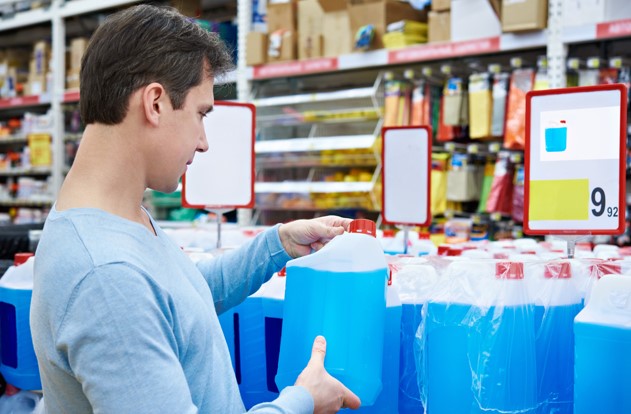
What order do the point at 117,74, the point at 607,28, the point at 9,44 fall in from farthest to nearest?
the point at 9,44, the point at 607,28, the point at 117,74

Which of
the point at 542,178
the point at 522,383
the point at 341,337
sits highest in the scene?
the point at 542,178

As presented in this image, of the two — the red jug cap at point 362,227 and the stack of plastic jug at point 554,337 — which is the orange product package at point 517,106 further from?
the red jug cap at point 362,227

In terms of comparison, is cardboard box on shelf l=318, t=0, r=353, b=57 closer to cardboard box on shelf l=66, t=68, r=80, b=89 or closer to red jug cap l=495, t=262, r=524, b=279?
cardboard box on shelf l=66, t=68, r=80, b=89

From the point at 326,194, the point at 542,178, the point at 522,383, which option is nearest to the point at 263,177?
the point at 326,194

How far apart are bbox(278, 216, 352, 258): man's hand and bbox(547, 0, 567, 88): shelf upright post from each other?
3.05 meters

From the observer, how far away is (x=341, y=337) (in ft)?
4.15

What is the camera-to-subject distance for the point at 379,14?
4.93 metres

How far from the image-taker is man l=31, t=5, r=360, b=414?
3.08 ft

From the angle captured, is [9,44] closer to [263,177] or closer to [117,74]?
[263,177]

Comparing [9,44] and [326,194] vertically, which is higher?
[9,44]

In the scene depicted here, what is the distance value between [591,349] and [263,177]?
4538 millimetres

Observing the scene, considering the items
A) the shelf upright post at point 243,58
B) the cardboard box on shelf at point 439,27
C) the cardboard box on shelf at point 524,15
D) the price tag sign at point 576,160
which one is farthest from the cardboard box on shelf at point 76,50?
the price tag sign at point 576,160

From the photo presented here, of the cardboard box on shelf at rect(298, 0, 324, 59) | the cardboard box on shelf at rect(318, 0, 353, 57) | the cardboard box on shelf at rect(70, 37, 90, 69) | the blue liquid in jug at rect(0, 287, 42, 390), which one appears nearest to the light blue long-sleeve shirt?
the blue liquid in jug at rect(0, 287, 42, 390)

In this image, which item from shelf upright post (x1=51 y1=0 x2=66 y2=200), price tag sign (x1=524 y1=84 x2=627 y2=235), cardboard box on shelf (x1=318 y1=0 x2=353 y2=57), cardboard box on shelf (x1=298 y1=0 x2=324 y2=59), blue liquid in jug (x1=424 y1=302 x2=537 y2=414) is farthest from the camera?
shelf upright post (x1=51 y1=0 x2=66 y2=200)
